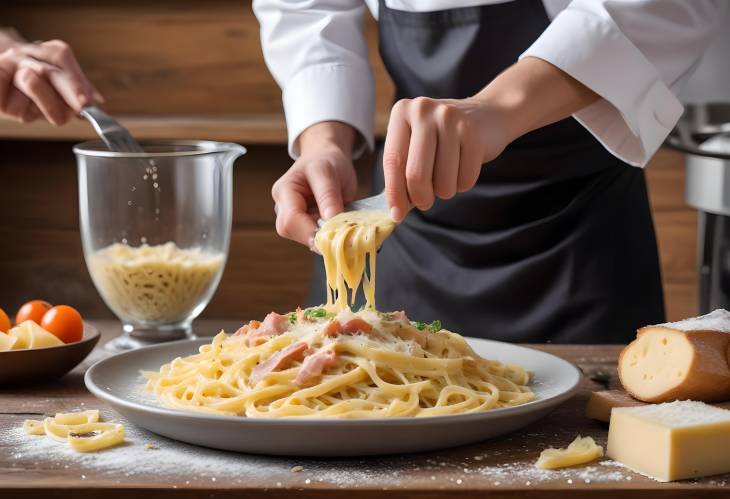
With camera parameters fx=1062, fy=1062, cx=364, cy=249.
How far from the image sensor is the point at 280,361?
1.38 meters

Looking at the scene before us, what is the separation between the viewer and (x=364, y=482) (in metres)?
1.10

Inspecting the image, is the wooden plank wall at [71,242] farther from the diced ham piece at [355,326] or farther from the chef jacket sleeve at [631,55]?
the diced ham piece at [355,326]

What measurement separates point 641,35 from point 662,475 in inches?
32.4

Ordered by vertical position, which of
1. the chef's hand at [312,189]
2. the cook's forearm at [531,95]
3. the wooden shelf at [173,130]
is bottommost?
the chef's hand at [312,189]

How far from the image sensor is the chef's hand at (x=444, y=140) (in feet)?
4.55

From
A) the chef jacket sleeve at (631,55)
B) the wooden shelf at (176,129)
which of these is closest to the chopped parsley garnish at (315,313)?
the chef jacket sleeve at (631,55)

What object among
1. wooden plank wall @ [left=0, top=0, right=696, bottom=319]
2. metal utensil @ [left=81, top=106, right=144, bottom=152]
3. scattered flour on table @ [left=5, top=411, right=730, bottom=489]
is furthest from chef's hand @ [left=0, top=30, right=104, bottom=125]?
wooden plank wall @ [left=0, top=0, right=696, bottom=319]

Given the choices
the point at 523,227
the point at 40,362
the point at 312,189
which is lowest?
the point at 40,362

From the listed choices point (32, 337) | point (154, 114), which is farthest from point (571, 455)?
point (154, 114)

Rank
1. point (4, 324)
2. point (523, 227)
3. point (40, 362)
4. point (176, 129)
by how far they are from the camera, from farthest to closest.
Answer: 1. point (176, 129)
2. point (523, 227)
3. point (4, 324)
4. point (40, 362)

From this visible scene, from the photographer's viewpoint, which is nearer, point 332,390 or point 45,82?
point 332,390

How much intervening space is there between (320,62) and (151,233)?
1.77 ft

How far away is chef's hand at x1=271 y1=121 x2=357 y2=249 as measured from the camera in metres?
1.68

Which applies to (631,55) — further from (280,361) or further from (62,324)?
(62,324)
